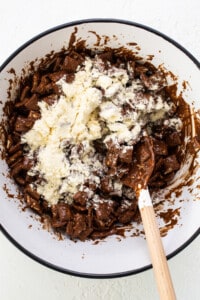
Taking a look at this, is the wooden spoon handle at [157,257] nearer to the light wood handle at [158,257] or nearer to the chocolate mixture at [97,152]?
the light wood handle at [158,257]

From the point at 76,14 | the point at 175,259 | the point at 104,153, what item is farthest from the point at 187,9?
the point at 175,259

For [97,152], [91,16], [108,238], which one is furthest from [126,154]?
[91,16]

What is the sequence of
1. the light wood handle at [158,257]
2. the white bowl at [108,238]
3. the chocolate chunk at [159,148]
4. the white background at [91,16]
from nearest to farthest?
1. the light wood handle at [158,257]
2. the white bowl at [108,238]
3. the chocolate chunk at [159,148]
4. the white background at [91,16]

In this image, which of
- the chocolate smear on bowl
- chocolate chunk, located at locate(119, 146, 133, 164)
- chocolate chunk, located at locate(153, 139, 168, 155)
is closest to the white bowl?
the chocolate smear on bowl

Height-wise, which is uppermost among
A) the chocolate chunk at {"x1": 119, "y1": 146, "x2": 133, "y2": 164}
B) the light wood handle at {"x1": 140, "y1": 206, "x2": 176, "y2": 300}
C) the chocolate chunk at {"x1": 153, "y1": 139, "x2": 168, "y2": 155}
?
the chocolate chunk at {"x1": 153, "y1": 139, "x2": 168, "y2": 155}

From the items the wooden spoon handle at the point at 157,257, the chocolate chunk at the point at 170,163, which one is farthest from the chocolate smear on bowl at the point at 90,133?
the wooden spoon handle at the point at 157,257

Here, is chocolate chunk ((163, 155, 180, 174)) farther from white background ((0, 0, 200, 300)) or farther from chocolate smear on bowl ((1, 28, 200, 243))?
white background ((0, 0, 200, 300))
